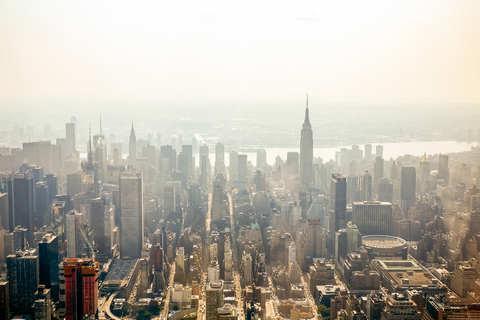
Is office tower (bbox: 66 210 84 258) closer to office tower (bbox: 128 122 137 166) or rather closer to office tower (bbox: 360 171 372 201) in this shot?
office tower (bbox: 128 122 137 166)

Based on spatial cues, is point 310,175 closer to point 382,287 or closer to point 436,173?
point 436,173

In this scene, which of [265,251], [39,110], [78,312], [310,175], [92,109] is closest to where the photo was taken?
[78,312]

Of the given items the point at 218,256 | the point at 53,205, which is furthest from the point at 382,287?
the point at 53,205

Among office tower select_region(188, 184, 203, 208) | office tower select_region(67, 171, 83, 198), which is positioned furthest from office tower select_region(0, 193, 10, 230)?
office tower select_region(188, 184, 203, 208)

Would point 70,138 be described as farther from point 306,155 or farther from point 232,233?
point 306,155

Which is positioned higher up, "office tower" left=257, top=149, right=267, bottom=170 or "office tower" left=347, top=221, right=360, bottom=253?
"office tower" left=257, top=149, right=267, bottom=170

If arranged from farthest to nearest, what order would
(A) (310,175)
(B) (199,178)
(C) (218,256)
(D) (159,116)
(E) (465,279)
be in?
(B) (199,178) < (A) (310,175) < (D) (159,116) < (C) (218,256) < (E) (465,279)

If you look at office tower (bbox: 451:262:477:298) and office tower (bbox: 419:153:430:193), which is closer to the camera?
office tower (bbox: 451:262:477:298)

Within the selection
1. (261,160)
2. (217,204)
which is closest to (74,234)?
(217,204)
